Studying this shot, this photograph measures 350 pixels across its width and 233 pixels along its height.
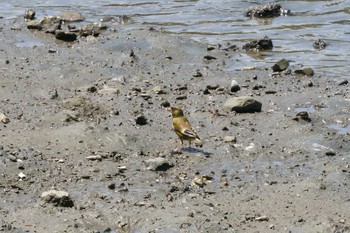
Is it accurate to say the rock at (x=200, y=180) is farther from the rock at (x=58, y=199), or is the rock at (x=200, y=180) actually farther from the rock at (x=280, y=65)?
the rock at (x=280, y=65)

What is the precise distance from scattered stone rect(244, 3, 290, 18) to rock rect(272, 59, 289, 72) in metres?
3.67

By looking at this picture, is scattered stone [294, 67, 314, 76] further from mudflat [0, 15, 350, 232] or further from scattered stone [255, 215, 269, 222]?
scattered stone [255, 215, 269, 222]

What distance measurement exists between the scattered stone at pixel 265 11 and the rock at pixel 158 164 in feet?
25.0

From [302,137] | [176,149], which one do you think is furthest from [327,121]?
[176,149]

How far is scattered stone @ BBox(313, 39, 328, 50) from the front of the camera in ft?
43.1

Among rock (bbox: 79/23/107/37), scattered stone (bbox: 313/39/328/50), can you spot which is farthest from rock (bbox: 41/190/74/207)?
scattered stone (bbox: 313/39/328/50)

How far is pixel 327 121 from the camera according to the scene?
9406 millimetres

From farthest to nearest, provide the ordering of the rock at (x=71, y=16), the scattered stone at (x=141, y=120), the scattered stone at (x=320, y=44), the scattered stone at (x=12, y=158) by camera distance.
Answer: the rock at (x=71, y=16), the scattered stone at (x=320, y=44), the scattered stone at (x=141, y=120), the scattered stone at (x=12, y=158)

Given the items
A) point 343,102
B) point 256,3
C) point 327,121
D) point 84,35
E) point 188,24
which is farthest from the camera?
point 256,3

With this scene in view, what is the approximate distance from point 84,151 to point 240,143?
1.53 metres

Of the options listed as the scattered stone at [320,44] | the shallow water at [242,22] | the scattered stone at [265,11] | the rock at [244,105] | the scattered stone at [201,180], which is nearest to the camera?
the scattered stone at [201,180]

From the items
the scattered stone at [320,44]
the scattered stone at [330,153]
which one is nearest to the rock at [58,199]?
the scattered stone at [330,153]

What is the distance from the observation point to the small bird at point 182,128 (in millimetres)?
8391

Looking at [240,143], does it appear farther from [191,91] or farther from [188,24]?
[188,24]
